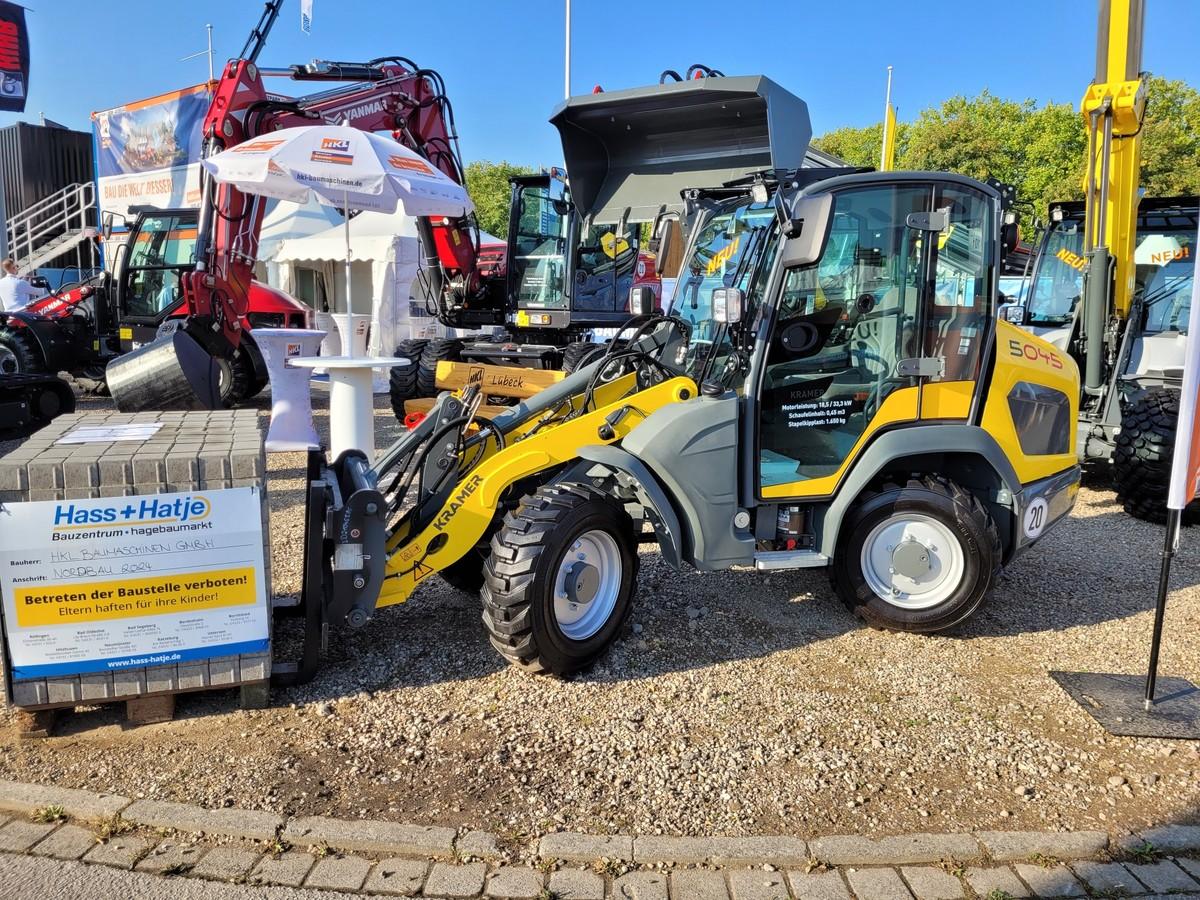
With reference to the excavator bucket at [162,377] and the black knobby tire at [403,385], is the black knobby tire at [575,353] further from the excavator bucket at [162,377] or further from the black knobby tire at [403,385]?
the excavator bucket at [162,377]

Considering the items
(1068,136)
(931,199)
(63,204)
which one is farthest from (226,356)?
(1068,136)

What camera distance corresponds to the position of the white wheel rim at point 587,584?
414 centimetres

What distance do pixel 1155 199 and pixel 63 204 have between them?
88.7 feet

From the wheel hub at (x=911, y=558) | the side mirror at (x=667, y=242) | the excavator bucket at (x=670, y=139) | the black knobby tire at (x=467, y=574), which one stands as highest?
the excavator bucket at (x=670, y=139)

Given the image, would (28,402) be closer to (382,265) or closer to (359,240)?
(382,265)

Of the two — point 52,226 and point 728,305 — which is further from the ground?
point 52,226

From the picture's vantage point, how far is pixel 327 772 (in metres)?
3.38

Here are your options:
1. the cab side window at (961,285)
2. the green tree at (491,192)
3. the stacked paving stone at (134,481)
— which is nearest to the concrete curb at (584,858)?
the stacked paving stone at (134,481)

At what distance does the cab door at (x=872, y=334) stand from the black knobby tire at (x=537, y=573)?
101 cm

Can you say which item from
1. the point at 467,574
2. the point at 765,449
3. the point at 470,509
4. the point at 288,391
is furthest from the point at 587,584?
the point at 288,391

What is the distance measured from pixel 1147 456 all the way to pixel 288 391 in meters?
7.88

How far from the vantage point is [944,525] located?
15.5ft

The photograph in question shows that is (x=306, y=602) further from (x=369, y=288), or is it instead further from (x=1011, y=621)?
(x=369, y=288)

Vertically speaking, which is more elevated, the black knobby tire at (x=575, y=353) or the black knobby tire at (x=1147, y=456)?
the black knobby tire at (x=575, y=353)
